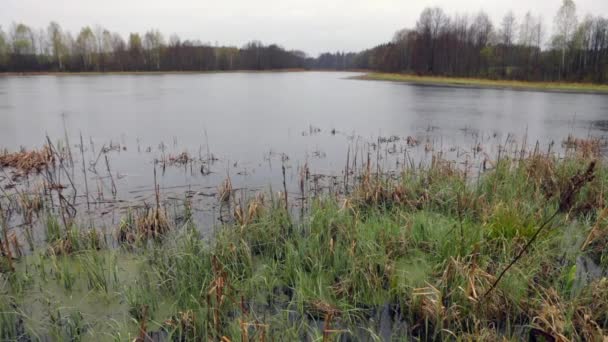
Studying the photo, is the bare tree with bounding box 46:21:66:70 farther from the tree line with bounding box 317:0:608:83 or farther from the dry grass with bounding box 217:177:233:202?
the dry grass with bounding box 217:177:233:202

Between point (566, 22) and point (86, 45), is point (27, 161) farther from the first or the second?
point (86, 45)

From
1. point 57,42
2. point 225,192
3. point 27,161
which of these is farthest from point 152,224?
point 57,42

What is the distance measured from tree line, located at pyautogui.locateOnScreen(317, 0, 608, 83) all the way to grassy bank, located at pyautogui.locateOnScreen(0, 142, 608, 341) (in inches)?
2011

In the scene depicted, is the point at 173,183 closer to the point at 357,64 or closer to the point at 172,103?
the point at 172,103

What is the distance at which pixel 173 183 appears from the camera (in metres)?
8.73

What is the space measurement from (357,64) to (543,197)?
442 feet

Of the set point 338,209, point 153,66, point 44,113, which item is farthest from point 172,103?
point 153,66

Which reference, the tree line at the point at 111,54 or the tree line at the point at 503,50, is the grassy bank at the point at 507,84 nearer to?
the tree line at the point at 503,50

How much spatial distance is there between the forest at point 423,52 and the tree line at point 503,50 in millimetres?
111

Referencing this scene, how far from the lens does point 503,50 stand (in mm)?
63844

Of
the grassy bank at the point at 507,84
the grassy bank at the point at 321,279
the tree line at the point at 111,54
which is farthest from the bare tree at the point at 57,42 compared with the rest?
the grassy bank at the point at 321,279

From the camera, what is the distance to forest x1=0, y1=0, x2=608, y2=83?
2026 inches

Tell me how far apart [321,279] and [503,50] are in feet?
233

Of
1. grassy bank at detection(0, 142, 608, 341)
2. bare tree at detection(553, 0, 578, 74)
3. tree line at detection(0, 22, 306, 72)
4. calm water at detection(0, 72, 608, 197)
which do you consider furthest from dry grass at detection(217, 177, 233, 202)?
tree line at detection(0, 22, 306, 72)
